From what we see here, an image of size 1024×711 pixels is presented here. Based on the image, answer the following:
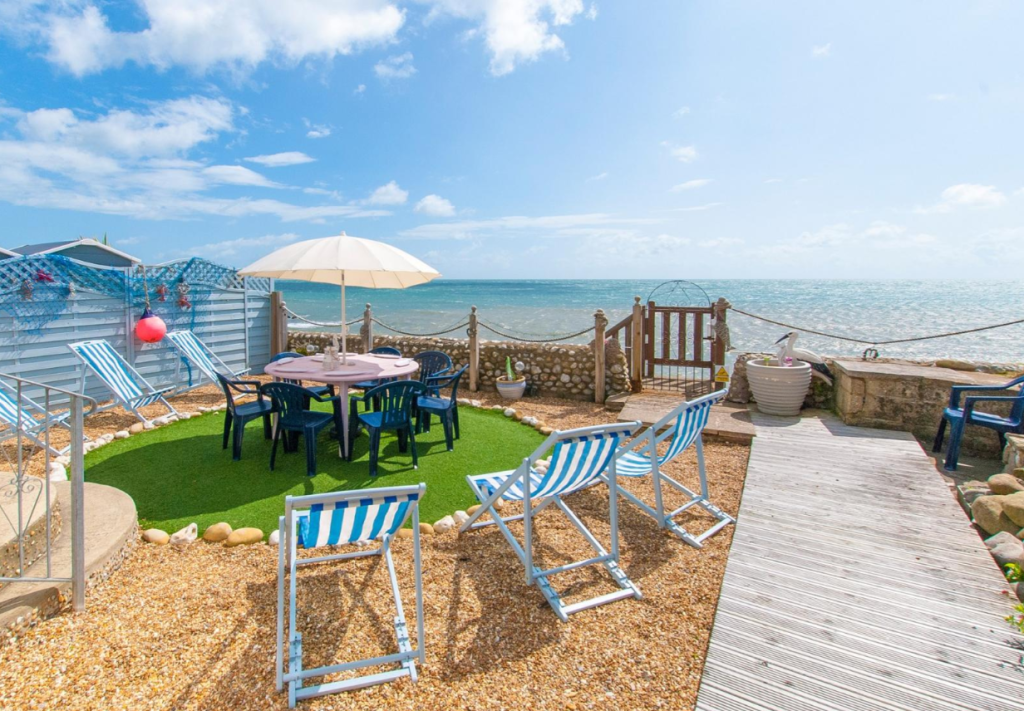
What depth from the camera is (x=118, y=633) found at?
94.9 inches

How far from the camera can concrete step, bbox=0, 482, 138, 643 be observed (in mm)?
2383

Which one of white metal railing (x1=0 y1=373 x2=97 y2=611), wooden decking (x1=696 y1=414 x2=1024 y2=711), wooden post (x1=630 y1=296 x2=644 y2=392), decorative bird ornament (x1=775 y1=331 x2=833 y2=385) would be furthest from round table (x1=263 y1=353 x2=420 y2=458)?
decorative bird ornament (x1=775 y1=331 x2=833 y2=385)

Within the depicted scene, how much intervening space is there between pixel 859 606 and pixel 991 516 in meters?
1.65

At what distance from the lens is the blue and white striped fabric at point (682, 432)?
3.64 meters

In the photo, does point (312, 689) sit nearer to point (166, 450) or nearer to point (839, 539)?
point (839, 539)

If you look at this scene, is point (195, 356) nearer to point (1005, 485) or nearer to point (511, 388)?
point (511, 388)

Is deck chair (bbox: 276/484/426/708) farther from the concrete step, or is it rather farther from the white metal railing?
the concrete step

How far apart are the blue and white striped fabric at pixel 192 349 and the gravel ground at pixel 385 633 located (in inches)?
189

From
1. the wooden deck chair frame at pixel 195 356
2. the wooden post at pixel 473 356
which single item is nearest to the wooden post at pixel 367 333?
the wooden post at pixel 473 356

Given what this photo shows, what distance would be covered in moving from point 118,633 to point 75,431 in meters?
0.96

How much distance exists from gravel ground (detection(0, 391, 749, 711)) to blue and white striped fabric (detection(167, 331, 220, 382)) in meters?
4.79

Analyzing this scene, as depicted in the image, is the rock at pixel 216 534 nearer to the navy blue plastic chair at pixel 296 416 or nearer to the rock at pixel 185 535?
the rock at pixel 185 535

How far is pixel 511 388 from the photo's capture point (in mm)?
7832

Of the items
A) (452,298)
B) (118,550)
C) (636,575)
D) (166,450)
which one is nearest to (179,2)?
(166,450)
